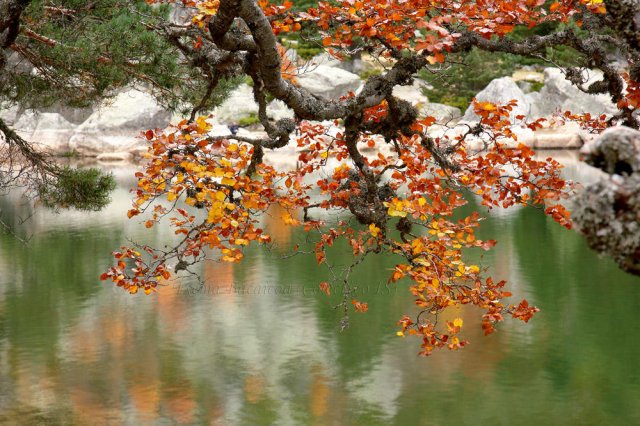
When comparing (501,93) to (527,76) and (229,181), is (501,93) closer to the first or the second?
(527,76)

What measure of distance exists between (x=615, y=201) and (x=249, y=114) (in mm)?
30945

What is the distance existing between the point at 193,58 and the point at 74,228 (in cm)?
1461

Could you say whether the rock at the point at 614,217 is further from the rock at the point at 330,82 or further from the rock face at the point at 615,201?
the rock at the point at 330,82

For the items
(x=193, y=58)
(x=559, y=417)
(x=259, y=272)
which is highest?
(x=193, y=58)

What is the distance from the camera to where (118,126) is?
3225 centimetres

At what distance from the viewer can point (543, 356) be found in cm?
1028

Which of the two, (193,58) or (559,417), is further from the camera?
(559,417)

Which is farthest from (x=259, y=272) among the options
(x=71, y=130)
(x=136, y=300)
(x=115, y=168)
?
(x=71, y=130)

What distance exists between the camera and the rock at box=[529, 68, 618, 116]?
30.2 metres

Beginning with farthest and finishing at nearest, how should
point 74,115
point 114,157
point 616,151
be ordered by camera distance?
1. point 74,115
2. point 114,157
3. point 616,151

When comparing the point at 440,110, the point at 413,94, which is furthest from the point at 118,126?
the point at 440,110

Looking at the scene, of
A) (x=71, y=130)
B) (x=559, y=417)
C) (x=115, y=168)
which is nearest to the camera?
(x=559, y=417)

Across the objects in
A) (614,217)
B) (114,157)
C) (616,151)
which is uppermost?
(114,157)

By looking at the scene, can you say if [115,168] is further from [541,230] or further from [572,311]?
[572,311]
